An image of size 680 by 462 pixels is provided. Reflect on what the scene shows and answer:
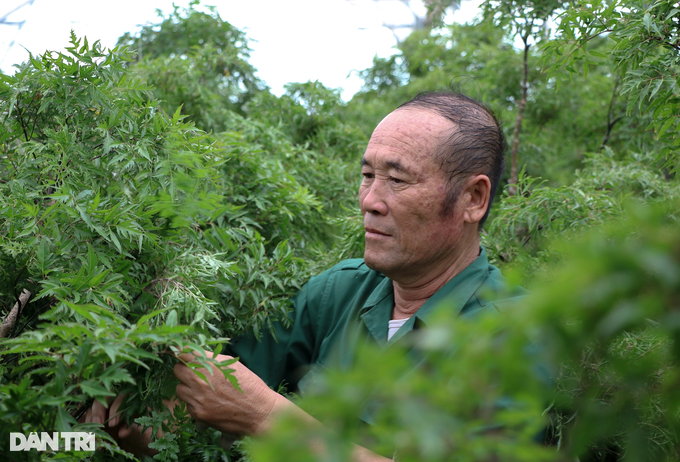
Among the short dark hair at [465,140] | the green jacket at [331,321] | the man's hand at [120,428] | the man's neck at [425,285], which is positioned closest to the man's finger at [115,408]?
the man's hand at [120,428]

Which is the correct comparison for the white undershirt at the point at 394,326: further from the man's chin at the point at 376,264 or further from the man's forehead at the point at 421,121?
the man's forehead at the point at 421,121

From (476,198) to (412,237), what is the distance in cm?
34

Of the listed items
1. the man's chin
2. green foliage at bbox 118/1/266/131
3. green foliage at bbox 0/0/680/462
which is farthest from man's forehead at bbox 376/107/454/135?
green foliage at bbox 118/1/266/131

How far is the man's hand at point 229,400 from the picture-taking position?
5.71 ft

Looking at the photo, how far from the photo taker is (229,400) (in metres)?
1.77

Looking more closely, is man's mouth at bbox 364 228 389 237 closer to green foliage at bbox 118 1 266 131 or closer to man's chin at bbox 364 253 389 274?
man's chin at bbox 364 253 389 274

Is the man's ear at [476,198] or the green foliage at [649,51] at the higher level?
the green foliage at [649,51]

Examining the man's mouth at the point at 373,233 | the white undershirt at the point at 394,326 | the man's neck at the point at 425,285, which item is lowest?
the white undershirt at the point at 394,326

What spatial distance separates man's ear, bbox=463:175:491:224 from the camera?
2.24 meters

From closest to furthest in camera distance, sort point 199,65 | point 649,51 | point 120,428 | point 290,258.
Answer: point 120,428 → point 649,51 → point 290,258 → point 199,65

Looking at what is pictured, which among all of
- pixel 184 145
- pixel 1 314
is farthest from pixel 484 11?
pixel 1 314

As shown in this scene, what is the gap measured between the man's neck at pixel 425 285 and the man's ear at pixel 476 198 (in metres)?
0.15

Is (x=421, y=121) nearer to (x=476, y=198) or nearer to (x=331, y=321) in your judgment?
(x=476, y=198)

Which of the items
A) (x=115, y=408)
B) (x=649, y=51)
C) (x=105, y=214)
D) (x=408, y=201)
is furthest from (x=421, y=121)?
(x=115, y=408)
